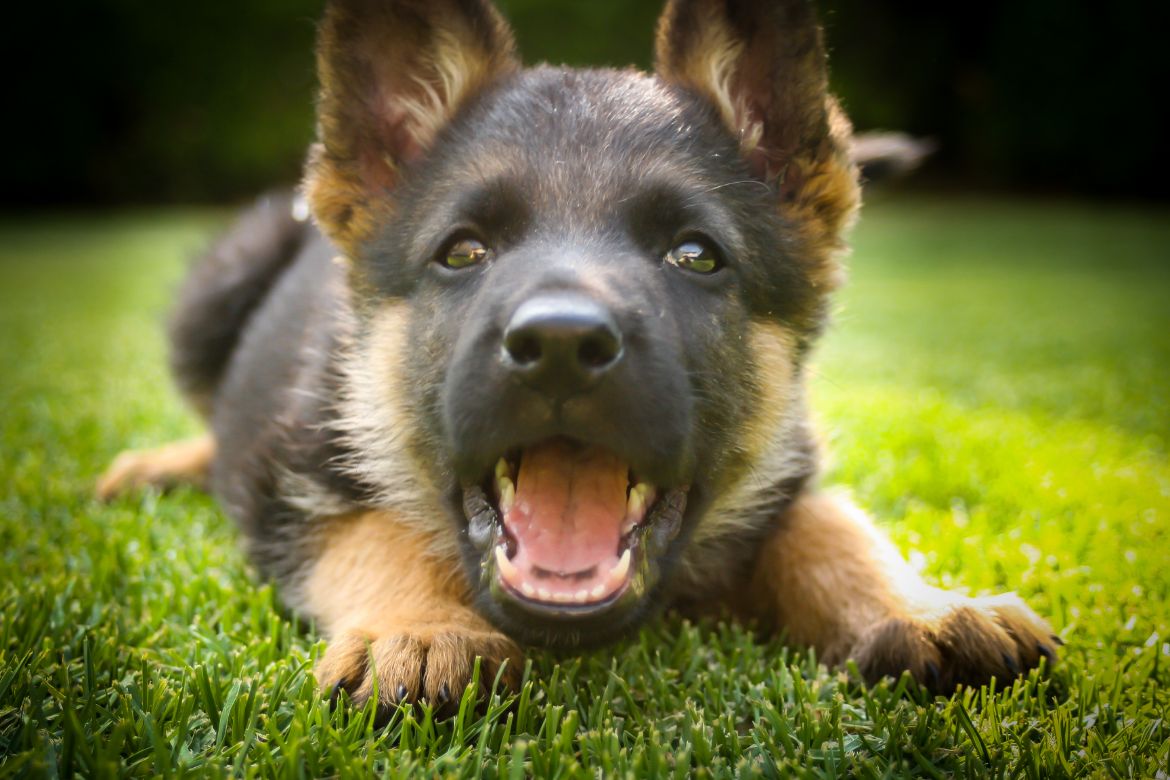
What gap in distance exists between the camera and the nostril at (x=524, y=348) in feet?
6.41

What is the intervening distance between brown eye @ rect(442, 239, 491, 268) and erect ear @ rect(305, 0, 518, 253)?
42 cm

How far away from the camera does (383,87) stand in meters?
3.00

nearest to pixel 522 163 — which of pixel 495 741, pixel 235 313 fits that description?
pixel 495 741

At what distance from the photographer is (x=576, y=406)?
2.01 m

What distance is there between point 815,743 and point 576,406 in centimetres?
93

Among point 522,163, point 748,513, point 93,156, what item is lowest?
point 93,156

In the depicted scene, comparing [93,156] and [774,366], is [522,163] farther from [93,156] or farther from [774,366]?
[93,156]

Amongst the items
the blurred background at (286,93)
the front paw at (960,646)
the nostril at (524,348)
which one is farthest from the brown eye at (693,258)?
the blurred background at (286,93)

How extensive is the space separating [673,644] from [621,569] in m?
0.49

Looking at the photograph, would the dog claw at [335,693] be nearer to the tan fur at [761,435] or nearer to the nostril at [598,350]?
the nostril at [598,350]

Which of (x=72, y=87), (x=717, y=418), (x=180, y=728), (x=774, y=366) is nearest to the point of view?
(x=180, y=728)

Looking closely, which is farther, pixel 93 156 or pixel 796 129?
pixel 93 156

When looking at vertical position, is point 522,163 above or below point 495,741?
above

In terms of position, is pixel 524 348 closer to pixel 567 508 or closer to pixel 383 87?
pixel 567 508
